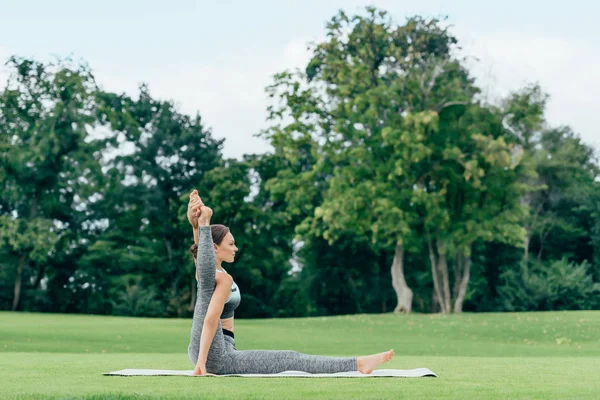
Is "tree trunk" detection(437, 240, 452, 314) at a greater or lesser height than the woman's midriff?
greater

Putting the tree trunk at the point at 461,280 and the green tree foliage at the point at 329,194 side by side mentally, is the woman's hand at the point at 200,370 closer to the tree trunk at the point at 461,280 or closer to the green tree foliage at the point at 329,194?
the green tree foliage at the point at 329,194

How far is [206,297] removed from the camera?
8789 millimetres

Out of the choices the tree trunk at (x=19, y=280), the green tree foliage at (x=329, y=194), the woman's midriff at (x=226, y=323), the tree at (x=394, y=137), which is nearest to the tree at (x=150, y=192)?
the green tree foliage at (x=329, y=194)

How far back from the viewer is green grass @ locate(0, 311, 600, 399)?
7539mm

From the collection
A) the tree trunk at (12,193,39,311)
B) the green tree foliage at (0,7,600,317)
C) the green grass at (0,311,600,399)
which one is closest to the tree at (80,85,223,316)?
the green tree foliage at (0,7,600,317)

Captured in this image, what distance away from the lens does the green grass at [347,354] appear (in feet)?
24.7

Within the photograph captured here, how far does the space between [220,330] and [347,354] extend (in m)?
14.7

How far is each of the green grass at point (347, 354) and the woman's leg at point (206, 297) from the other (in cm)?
40

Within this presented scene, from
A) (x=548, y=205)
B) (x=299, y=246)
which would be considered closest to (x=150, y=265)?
(x=299, y=246)

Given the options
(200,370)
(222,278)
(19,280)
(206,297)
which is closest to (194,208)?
(222,278)

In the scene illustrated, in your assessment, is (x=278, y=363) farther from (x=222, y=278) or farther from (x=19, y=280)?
(x=19, y=280)

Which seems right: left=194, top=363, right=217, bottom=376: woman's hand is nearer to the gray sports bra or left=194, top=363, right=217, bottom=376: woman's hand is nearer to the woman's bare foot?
the gray sports bra

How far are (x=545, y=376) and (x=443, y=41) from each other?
38.0 meters

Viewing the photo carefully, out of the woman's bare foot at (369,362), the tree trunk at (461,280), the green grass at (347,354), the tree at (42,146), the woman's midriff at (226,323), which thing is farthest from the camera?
the tree at (42,146)
